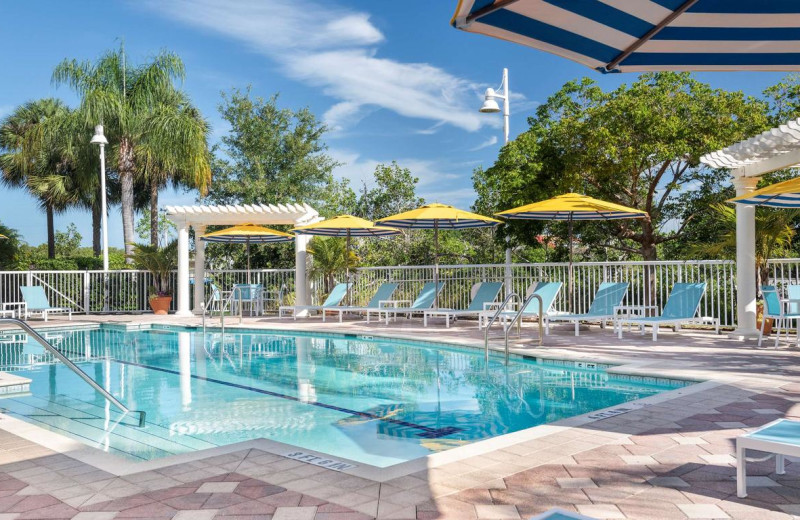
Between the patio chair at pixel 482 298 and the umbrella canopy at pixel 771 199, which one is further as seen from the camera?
the patio chair at pixel 482 298

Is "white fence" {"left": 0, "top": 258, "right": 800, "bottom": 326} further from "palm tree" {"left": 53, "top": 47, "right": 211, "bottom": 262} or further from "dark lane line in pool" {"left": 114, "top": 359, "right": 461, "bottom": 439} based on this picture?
"dark lane line in pool" {"left": 114, "top": 359, "right": 461, "bottom": 439}

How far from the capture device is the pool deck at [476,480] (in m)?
2.97

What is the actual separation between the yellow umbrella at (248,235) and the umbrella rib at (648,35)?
13143mm

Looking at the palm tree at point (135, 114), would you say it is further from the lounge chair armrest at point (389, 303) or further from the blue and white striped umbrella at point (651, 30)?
the blue and white striped umbrella at point (651, 30)

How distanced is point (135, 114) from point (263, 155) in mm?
4858

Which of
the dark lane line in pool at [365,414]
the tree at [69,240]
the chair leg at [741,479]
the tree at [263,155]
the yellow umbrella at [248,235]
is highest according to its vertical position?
the tree at [263,155]

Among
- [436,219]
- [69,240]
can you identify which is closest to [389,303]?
[436,219]

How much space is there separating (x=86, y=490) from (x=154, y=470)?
0.38 metres

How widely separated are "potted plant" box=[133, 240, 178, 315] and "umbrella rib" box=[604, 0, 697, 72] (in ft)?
53.6

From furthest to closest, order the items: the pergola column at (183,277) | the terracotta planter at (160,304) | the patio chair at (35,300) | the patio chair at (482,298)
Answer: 1. the terracotta planter at (160,304)
2. the pergola column at (183,277)
3. the patio chair at (35,300)
4. the patio chair at (482,298)

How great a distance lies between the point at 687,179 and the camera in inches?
677

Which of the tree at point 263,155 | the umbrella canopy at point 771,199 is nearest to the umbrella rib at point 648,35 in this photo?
the umbrella canopy at point 771,199

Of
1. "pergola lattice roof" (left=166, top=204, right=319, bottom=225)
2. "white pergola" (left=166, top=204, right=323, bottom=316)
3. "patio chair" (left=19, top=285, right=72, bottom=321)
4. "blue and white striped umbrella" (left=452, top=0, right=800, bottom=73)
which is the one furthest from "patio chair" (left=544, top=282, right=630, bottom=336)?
"patio chair" (left=19, top=285, right=72, bottom=321)

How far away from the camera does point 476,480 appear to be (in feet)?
11.2
